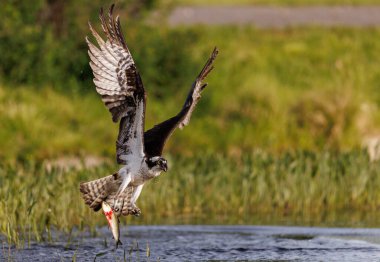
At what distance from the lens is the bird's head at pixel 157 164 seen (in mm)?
10422

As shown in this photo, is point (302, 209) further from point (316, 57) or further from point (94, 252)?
point (316, 57)

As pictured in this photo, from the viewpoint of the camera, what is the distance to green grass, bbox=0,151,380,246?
13.5m

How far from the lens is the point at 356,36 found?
2198 cm

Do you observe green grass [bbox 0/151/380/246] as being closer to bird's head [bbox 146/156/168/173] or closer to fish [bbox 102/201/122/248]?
fish [bbox 102/201/122/248]

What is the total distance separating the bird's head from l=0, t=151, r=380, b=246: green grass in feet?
8.23

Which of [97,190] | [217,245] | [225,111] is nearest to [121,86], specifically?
[97,190]

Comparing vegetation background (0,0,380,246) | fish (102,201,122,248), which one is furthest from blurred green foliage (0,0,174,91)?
fish (102,201,122,248)

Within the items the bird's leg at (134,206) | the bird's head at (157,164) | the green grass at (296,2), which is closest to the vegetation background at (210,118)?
the bird's leg at (134,206)

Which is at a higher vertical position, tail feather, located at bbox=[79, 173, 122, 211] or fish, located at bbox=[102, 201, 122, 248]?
tail feather, located at bbox=[79, 173, 122, 211]

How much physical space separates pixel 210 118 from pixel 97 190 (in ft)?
24.3

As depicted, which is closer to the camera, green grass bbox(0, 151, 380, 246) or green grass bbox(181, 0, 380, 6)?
green grass bbox(0, 151, 380, 246)

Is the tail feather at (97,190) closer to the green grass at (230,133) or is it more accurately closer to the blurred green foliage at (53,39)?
the green grass at (230,133)

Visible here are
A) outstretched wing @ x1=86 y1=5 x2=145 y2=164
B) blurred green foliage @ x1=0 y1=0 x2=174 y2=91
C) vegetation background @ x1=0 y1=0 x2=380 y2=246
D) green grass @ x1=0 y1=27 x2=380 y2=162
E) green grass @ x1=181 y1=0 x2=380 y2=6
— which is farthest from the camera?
green grass @ x1=181 y1=0 x2=380 y2=6

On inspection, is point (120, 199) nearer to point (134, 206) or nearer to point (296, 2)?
point (134, 206)
